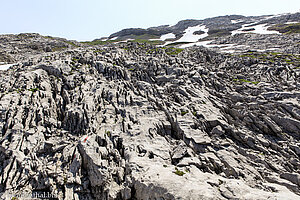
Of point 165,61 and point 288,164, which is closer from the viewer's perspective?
point 288,164

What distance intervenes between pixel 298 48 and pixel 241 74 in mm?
42249

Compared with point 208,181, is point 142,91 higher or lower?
higher

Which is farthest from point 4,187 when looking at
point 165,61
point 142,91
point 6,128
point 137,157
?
point 165,61

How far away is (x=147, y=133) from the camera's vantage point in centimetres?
2562

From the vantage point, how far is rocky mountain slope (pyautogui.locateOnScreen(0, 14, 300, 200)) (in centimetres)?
1830

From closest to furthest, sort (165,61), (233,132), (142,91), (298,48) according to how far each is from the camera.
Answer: (233,132)
(142,91)
(165,61)
(298,48)

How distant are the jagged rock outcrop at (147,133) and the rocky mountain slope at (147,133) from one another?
5.8 inches

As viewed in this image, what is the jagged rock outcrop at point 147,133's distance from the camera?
18281 millimetres

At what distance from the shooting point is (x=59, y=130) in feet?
88.4

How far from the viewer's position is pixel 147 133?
84.1 ft

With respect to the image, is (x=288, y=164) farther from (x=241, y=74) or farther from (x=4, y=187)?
(x=4, y=187)

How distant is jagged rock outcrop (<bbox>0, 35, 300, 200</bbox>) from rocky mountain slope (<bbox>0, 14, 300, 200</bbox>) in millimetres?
148

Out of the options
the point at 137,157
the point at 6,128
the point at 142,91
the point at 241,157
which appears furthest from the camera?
the point at 142,91

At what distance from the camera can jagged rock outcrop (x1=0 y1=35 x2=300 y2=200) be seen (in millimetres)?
18281
